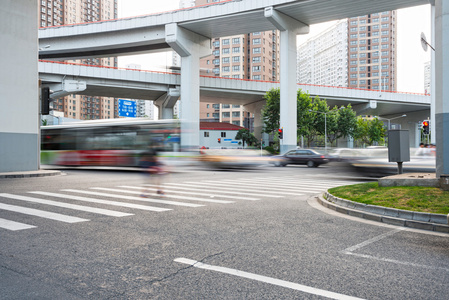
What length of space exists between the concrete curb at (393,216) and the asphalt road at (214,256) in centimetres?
33

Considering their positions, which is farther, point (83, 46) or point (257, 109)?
point (257, 109)

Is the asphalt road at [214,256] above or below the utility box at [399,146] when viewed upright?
below

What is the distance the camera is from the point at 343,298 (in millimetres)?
3305

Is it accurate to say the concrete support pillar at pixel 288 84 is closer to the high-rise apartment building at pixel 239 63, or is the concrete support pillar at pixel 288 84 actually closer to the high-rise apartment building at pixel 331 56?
the high-rise apartment building at pixel 239 63

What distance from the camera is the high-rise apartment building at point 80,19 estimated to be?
12112 cm

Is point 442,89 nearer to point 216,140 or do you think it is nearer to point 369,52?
point 216,140

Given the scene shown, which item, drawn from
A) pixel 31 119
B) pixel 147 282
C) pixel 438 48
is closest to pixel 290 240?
pixel 147 282

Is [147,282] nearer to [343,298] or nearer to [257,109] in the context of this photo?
[343,298]

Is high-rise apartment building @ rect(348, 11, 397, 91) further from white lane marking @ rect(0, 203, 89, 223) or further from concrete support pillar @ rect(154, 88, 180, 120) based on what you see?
white lane marking @ rect(0, 203, 89, 223)

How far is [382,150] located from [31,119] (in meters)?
19.2

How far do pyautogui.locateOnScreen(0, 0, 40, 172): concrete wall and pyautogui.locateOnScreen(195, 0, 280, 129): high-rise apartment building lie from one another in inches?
2947

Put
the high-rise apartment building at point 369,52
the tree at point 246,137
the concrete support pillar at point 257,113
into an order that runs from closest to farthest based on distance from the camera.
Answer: the concrete support pillar at point 257,113, the tree at point 246,137, the high-rise apartment building at point 369,52

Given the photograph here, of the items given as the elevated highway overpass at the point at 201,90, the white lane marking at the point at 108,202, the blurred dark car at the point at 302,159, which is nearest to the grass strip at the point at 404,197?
the white lane marking at the point at 108,202

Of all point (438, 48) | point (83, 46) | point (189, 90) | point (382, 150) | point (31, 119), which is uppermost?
point (83, 46)
